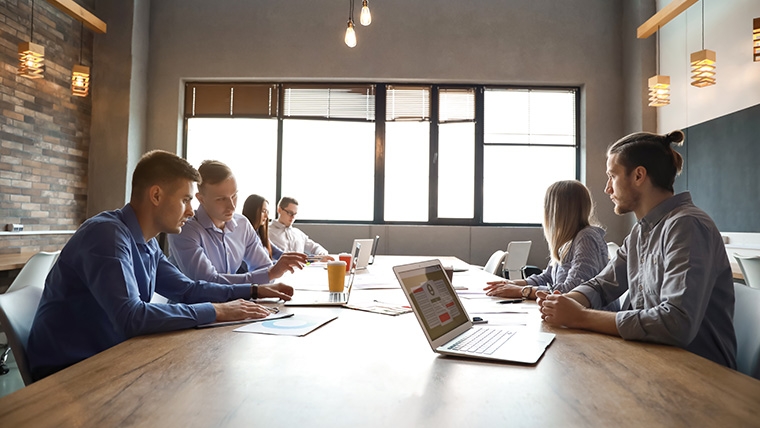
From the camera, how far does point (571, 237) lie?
2344 millimetres

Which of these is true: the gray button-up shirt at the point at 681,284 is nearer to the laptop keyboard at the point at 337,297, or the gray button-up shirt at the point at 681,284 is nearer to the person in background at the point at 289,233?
the laptop keyboard at the point at 337,297

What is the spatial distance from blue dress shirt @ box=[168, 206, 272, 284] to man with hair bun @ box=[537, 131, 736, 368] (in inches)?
57.7

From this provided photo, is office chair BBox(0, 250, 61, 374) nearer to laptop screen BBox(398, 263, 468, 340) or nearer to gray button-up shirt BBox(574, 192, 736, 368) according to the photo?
laptop screen BBox(398, 263, 468, 340)

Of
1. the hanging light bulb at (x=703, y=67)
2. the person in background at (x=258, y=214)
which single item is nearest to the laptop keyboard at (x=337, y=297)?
the person in background at (x=258, y=214)

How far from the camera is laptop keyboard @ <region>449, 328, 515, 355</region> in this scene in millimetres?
1152

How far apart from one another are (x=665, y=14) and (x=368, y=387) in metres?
5.10

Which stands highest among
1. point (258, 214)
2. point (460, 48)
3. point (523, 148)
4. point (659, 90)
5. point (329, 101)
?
point (460, 48)

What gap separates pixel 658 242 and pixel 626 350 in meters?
0.42

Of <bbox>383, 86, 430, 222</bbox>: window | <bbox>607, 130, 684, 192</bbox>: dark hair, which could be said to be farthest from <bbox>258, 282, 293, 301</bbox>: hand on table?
<bbox>383, 86, 430, 222</bbox>: window

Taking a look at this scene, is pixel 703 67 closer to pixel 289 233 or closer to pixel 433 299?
pixel 289 233

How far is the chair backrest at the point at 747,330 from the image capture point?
134 centimetres

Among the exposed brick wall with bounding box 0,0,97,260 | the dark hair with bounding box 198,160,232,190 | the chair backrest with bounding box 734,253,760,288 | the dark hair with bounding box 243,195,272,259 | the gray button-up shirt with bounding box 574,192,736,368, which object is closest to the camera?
the gray button-up shirt with bounding box 574,192,736,368

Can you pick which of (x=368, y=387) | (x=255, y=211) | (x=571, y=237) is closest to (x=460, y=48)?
(x=255, y=211)

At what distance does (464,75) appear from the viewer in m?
5.97
